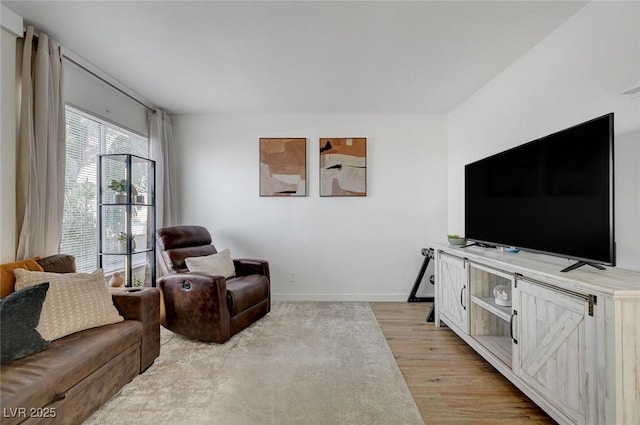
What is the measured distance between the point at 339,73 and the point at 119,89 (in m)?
2.31

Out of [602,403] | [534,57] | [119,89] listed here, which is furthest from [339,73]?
[602,403]

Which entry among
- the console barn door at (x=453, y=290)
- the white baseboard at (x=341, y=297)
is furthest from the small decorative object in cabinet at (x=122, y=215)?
the console barn door at (x=453, y=290)

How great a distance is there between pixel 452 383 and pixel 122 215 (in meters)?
3.31

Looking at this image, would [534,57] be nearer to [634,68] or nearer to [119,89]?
[634,68]

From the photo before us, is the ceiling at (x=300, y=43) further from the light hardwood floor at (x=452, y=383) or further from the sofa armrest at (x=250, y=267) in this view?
the light hardwood floor at (x=452, y=383)

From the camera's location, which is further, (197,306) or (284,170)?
(284,170)

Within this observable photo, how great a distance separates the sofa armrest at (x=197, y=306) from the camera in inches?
103

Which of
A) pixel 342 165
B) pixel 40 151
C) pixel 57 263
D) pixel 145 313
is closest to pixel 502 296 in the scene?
pixel 342 165

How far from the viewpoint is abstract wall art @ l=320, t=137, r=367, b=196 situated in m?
3.94

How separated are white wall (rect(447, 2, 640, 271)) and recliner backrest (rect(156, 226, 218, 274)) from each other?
3310 millimetres

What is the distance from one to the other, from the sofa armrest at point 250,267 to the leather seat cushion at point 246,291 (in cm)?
7

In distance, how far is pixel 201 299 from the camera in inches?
104

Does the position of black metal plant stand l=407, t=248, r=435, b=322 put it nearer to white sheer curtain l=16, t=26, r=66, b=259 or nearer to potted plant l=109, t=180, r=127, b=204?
potted plant l=109, t=180, r=127, b=204

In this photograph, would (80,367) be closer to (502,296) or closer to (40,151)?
(40,151)
